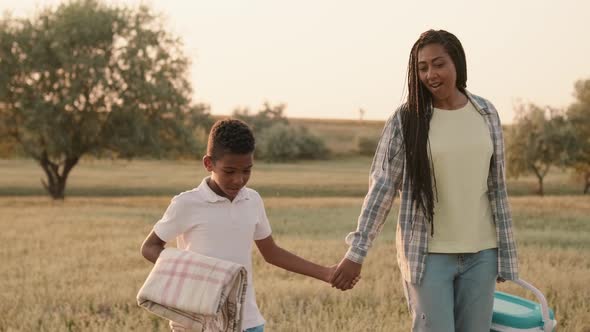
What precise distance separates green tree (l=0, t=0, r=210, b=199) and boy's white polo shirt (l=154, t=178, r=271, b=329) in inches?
1159

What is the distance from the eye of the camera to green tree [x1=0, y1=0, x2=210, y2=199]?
32531mm

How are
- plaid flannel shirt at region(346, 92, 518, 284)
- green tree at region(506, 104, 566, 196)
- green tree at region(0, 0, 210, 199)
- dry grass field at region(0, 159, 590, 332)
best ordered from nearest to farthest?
plaid flannel shirt at region(346, 92, 518, 284) < dry grass field at region(0, 159, 590, 332) < green tree at region(0, 0, 210, 199) < green tree at region(506, 104, 566, 196)

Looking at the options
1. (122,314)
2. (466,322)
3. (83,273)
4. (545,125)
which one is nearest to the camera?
(466,322)

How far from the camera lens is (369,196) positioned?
4289 mm

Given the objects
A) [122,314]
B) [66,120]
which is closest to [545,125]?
[66,120]

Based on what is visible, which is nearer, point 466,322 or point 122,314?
point 466,322

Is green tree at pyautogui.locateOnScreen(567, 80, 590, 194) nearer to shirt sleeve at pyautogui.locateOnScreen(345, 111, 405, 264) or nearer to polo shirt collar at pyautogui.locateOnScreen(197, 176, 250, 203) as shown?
shirt sleeve at pyautogui.locateOnScreen(345, 111, 405, 264)

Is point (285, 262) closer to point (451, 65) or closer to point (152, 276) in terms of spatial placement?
point (152, 276)

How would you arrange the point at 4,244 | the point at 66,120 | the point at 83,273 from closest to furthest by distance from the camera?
the point at 83,273 → the point at 4,244 → the point at 66,120

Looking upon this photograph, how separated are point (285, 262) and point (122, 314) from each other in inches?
144

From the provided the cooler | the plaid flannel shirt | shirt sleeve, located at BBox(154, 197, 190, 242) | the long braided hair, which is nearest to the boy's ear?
shirt sleeve, located at BBox(154, 197, 190, 242)

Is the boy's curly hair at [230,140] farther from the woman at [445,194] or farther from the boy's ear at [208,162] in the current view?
the woman at [445,194]

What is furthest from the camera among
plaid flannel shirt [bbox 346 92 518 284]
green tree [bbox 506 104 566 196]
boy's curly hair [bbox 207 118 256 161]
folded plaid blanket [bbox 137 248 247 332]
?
green tree [bbox 506 104 566 196]

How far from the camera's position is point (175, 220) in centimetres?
383
